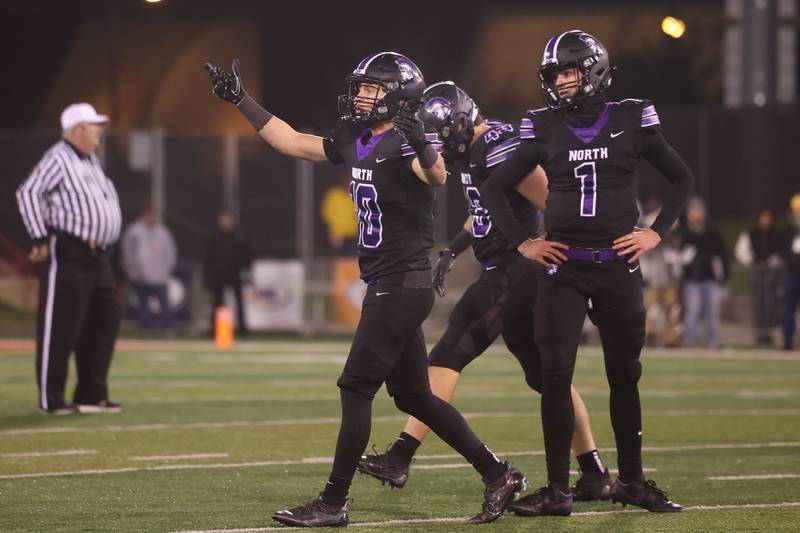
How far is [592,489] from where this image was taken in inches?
299

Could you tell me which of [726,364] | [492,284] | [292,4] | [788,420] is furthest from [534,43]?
[492,284]

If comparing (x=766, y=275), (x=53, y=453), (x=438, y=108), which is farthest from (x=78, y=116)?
(x=766, y=275)

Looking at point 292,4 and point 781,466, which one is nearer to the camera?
point 781,466

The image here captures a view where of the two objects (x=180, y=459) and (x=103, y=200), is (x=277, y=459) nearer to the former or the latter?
(x=180, y=459)

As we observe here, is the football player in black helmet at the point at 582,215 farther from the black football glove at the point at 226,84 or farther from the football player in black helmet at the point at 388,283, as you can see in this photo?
the black football glove at the point at 226,84

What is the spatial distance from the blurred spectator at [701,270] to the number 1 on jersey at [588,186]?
39.8 feet

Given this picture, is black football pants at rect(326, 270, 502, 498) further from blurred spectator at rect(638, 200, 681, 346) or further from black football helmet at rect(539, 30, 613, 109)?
blurred spectator at rect(638, 200, 681, 346)

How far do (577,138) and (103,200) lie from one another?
17.1ft

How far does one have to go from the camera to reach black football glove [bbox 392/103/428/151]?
21.9 ft

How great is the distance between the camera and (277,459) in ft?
30.2

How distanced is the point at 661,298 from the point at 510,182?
1261 centimetres

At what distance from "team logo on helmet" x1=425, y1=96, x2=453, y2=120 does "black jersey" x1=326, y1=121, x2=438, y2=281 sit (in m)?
0.50

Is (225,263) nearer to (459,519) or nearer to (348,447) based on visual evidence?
(459,519)

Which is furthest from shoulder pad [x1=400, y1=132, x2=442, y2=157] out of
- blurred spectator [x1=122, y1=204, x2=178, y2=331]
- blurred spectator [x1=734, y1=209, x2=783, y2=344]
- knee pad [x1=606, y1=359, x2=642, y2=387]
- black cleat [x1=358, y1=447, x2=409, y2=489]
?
blurred spectator [x1=122, y1=204, x2=178, y2=331]
